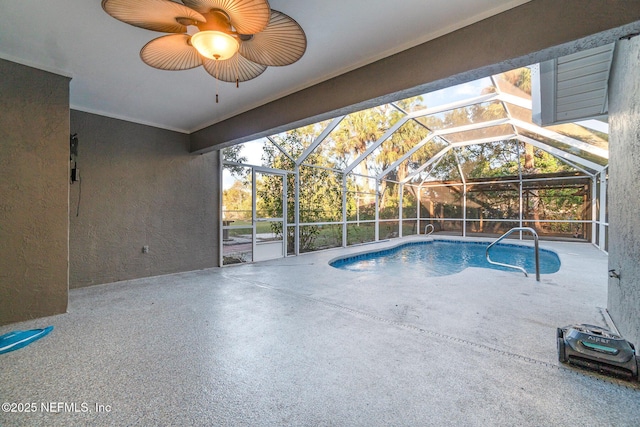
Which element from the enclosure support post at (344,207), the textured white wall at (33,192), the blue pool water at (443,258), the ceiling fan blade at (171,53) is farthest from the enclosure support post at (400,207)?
the textured white wall at (33,192)

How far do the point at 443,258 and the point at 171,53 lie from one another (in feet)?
27.1

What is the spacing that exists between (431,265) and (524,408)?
5847 millimetres

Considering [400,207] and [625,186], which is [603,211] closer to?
[400,207]

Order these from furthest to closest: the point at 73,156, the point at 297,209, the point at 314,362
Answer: the point at 297,209, the point at 73,156, the point at 314,362

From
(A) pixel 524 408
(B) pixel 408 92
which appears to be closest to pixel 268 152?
(B) pixel 408 92

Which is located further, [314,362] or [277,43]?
[314,362]

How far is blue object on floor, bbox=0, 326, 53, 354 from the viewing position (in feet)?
7.81

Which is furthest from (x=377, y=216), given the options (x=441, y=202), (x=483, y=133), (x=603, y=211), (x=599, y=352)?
(x=599, y=352)

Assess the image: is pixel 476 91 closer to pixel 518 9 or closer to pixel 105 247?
pixel 518 9

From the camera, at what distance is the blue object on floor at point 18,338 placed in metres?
2.38

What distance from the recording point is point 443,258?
326 inches

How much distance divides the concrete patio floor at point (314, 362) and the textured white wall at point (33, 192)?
1.04ft

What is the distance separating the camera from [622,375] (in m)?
1.93

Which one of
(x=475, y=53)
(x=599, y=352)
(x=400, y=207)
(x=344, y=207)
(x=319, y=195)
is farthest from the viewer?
(x=400, y=207)
